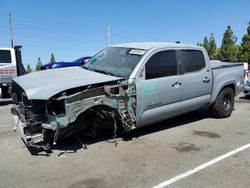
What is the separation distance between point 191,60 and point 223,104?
169 centimetres

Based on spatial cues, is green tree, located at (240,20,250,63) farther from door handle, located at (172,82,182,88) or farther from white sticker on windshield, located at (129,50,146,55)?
white sticker on windshield, located at (129,50,146,55)

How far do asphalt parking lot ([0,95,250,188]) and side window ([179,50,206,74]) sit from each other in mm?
1322

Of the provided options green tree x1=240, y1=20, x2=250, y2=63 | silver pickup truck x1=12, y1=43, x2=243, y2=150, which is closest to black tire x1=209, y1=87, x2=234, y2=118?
silver pickup truck x1=12, y1=43, x2=243, y2=150

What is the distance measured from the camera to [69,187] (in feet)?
13.8

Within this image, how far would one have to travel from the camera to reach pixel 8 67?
12.4 meters

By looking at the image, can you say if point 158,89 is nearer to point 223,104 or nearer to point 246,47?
point 223,104

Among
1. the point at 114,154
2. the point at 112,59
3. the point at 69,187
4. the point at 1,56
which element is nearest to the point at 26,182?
the point at 69,187

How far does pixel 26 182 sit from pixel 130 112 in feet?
7.31

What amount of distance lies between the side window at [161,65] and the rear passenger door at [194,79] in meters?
0.22

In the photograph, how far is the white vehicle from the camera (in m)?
12.3

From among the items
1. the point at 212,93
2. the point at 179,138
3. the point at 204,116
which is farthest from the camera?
the point at 204,116

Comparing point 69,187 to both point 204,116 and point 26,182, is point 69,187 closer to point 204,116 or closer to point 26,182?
point 26,182

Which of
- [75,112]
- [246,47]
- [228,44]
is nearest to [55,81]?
[75,112]

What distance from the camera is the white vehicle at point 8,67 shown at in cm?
1230
